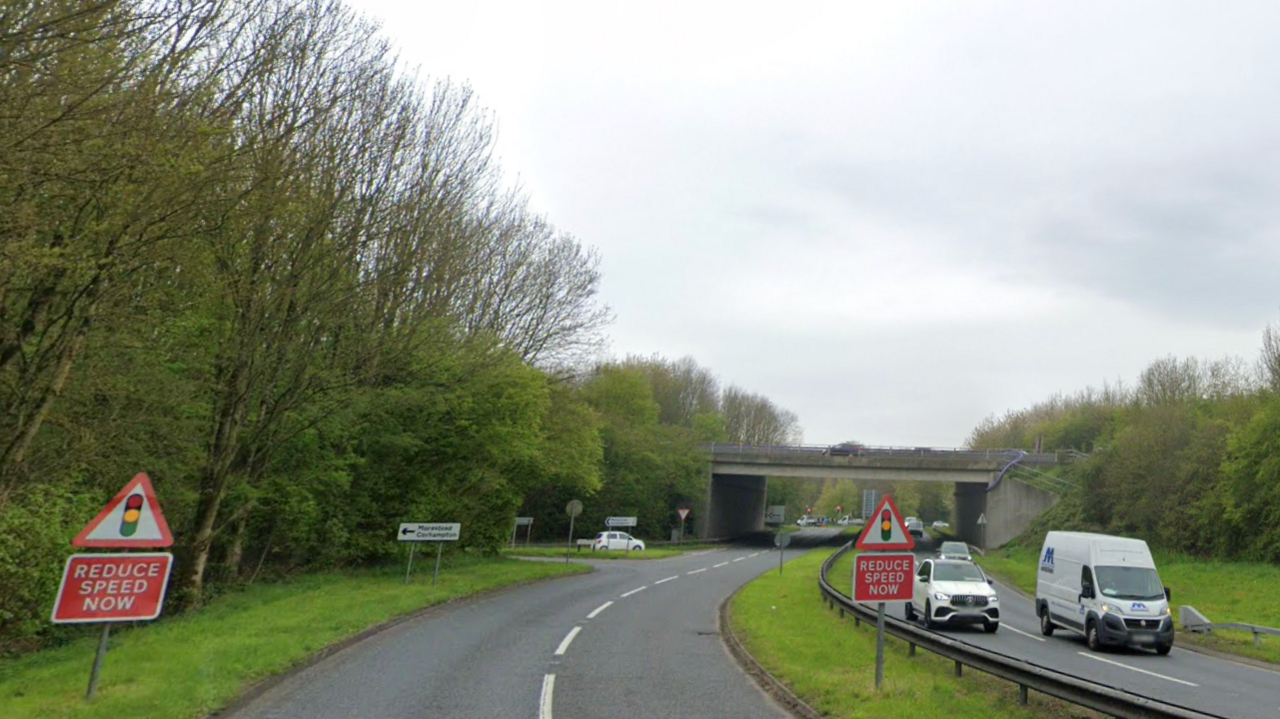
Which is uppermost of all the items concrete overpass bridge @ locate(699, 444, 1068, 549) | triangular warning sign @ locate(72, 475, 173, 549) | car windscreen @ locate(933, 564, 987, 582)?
concrete overpass bridge @ locate(699, 444, 1068, 549)

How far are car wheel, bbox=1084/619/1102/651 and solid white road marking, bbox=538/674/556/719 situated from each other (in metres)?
12.8

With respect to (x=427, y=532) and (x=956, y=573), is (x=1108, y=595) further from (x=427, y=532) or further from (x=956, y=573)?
(x=427, y=532)

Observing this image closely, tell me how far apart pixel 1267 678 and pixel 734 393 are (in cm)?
8823

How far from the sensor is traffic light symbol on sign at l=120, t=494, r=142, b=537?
854 centimetres

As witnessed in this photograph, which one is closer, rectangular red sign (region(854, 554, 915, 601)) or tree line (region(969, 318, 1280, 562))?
rectangular red sign (region(854, 554, 915, 601))

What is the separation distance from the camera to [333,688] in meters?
10.1

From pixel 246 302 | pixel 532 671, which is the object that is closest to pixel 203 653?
pixel 532 671

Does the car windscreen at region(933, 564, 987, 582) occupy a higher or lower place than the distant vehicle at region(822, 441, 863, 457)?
lower

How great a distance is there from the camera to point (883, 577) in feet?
34.0

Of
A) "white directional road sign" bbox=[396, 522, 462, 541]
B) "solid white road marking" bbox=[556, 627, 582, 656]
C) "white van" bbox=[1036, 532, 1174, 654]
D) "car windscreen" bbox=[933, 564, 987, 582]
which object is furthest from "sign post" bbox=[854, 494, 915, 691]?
"white directional road sign" bbox=[396, 522, 462, 541]

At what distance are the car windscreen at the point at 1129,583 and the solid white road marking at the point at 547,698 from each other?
13.4 metres

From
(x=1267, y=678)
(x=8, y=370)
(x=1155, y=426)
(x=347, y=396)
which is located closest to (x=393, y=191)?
(x=347, y=396)

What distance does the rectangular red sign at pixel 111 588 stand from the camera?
806cm

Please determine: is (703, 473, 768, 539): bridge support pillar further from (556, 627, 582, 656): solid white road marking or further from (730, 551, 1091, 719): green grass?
(556, 627, 582, 656): solid white road marking
